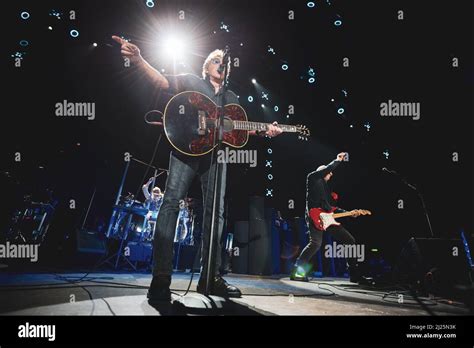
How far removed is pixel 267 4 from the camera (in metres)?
7.05

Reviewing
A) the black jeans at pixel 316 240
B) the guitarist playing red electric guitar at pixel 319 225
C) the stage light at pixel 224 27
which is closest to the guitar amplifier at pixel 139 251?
the guitarist playing red electric guitar at pixel 319 225

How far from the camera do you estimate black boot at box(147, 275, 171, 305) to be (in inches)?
82.4

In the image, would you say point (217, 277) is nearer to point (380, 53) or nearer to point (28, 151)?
point (380, 53)

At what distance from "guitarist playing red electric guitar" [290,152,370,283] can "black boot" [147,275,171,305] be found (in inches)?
149

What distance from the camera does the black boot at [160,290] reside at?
2094 millimetres

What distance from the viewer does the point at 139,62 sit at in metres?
2.29

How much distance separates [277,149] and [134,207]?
772 cm

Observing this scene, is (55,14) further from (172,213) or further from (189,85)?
(172,213)

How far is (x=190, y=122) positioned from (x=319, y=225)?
3.99m

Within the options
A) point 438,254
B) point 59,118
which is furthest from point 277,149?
point 438,254

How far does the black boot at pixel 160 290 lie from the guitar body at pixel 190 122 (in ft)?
3.38

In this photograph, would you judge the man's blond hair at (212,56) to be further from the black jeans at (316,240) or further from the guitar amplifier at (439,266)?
the black jeans at (316,240)

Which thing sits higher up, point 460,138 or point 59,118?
point 59,118
